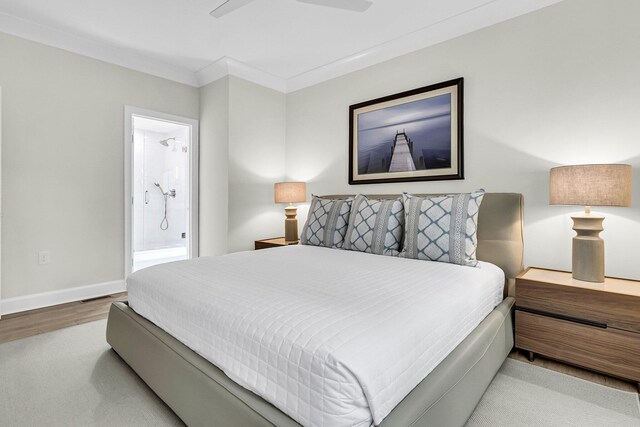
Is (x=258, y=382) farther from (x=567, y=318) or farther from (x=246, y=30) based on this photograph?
(x=246, y=30)

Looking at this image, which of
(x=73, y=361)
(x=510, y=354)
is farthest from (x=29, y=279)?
(x=510, y=354)

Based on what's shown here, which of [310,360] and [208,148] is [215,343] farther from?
[208,148]

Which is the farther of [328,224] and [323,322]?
[328,224]

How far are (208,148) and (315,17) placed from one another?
79.0 inches

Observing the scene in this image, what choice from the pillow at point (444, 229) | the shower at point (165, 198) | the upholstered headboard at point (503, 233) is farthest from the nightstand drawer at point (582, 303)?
the shower at point (165, 198)

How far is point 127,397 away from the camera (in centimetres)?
163

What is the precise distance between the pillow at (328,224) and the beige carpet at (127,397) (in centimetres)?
152

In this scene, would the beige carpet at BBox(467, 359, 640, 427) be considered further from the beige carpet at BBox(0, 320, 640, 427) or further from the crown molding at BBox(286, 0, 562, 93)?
the crown molding at BBox(286, 0, 562, 93)

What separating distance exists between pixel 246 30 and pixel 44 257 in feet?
9.28

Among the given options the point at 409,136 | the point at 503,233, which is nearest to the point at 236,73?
the point at 409,136

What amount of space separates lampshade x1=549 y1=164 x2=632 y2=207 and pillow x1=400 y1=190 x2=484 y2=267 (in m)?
0.49

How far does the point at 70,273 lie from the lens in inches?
124

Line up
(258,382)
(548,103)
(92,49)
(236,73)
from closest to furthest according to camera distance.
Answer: (258,382)
(548,103)
(92,49)
(236,73)

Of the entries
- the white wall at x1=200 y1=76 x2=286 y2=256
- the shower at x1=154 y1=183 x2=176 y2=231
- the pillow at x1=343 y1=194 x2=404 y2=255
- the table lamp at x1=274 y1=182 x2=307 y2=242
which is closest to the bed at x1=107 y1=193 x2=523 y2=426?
the pillow at x1=343 y1=194 x2=404 y2=255
